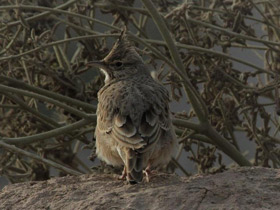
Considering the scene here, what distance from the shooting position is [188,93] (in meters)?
5.58

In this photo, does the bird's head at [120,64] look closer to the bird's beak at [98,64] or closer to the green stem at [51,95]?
the bird's beak at [98,64]

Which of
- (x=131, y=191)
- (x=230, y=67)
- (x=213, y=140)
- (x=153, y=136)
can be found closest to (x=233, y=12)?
(x=230, y=67)

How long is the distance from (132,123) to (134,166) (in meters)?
0.36

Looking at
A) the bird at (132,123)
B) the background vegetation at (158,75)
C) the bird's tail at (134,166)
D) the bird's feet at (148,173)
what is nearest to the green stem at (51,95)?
the background vegetation at (158,75)

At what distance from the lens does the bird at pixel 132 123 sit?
Answer: 4.64 meters

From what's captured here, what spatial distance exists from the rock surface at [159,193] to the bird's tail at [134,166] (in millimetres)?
60

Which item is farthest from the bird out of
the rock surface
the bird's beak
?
the rock surface

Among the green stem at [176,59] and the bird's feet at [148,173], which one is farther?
the green stem at [176,59]

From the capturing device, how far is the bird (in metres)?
4.64

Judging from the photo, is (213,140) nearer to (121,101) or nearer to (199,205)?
(121,101)

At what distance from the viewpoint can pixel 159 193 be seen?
14.0ft

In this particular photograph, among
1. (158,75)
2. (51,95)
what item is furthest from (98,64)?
(158,75)

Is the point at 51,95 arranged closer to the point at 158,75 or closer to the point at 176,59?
the point at 158,75

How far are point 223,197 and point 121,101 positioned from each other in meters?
1.18
